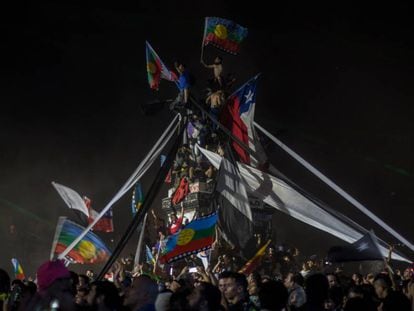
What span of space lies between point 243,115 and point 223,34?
4280mm

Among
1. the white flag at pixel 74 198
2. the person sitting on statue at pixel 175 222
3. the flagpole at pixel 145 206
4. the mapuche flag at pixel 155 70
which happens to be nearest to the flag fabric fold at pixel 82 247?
the flagpole at pixel 145 206

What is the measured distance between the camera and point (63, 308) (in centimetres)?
457

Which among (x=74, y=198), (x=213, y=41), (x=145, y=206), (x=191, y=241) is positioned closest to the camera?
(x=191, y=241)

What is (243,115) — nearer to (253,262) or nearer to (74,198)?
(74,198)

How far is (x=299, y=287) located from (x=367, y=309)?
3.14 metres

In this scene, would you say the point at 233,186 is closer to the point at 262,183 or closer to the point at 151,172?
the point at 262,183

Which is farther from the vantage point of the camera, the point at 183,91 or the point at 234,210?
the point at 183,91

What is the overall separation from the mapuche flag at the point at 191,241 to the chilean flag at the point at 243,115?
7824 mm

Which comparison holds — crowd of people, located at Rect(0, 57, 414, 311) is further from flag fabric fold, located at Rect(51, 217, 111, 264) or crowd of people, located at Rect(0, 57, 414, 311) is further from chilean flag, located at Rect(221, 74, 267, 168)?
chilean flag, located at Rect(221, 74, 267, 168)

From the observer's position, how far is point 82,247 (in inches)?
583

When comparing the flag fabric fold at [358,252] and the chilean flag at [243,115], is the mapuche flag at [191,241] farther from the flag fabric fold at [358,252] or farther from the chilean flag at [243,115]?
the chilean flag at [243,115]

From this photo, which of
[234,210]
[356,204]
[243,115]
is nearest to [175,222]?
[243,115]

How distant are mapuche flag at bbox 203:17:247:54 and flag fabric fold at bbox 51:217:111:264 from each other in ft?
34.3

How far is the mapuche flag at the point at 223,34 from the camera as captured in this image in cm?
2306
